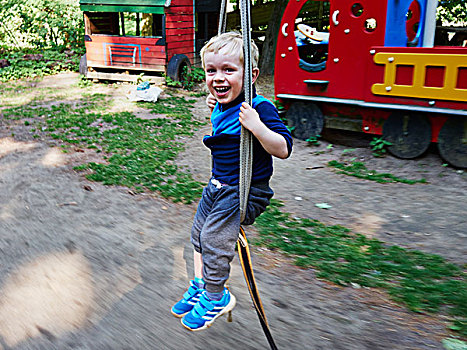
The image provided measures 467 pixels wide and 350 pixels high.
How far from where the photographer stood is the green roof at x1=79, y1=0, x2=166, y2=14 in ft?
36.5

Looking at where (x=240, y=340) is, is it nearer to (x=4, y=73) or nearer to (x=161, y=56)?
(x=161, y=56)

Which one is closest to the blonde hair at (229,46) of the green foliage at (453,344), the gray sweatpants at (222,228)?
the gray sweatpants at (222,228)

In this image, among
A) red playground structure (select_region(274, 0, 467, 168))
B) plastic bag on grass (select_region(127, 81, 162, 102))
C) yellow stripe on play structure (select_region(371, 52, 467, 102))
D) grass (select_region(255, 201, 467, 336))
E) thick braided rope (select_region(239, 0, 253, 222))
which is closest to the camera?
thick braided rope (select_region(239, 0, 253, 222))

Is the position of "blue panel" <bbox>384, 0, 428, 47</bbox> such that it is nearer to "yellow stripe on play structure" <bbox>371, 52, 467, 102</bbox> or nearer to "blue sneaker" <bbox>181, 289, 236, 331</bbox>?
"yellow stripe on play structure" <bbox>371, 52, 467, 102</bbox>

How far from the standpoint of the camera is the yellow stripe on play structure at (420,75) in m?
5.89

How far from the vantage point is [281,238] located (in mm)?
4008

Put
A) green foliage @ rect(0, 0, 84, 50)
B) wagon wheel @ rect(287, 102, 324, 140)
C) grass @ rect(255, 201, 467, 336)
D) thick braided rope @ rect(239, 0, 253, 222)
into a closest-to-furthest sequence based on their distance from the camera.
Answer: thick braided rope @ rect(239, 0, 253, 222), grass @ rect(255, 201, 467, 336), wagon wheel @ rect(287, 102, 324, 140), green foliage @ rect(0, 0, 84, 50)

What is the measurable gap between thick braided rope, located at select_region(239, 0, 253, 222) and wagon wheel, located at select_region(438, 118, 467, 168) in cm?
515

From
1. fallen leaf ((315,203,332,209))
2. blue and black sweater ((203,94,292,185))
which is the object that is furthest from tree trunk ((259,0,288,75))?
blue and black sweater ((203,94,292,185))

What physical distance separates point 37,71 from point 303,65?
28.2 ft

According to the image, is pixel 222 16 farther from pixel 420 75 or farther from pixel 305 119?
pixel 305 119

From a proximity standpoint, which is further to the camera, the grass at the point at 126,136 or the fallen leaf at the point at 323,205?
the grass at the point at 126,136

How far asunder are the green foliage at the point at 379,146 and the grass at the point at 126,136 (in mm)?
3019

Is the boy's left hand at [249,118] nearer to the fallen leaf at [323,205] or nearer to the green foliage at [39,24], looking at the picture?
the fallen leaf at [323,205]
